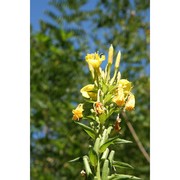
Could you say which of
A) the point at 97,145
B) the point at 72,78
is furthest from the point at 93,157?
the point at 72,78

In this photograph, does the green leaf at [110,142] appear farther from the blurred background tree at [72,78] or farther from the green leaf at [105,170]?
the blurred background tree at [72,78]

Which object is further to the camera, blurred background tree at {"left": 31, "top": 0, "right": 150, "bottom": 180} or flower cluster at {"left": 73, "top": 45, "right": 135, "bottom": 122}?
blurred background tree at {"left": 31, "top": 0, "right": 150, "bottom": 180}

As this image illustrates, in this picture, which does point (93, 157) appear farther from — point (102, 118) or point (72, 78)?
point (72, 78)

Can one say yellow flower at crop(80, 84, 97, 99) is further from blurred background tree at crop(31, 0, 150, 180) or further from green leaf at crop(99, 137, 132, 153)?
blurred background tree at crop(31, 0, 150, 180)

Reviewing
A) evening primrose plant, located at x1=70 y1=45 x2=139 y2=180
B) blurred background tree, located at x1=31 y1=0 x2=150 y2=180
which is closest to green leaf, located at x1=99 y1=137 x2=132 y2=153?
evening primrose plant, located at x1=70 y1=45 x2=139 y2=180

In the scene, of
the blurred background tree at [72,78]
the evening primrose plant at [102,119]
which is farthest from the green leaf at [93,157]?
the blurred background tree at [72,78]
